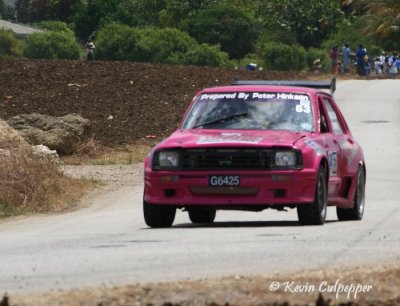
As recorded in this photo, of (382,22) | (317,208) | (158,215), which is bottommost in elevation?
(382,22)

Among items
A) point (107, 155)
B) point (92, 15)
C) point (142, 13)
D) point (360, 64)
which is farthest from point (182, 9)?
point (107, 155)

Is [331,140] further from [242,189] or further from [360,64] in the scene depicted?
[360,64]

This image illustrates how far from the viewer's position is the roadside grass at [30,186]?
20.9m

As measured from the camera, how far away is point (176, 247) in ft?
42.8

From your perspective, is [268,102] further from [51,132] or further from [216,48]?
[216,48]

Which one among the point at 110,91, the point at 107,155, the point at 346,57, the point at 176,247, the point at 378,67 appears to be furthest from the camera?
the point at 378,67

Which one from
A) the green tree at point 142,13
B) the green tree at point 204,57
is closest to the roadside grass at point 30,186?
the green tree at point 204,57

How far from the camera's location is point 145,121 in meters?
38.7

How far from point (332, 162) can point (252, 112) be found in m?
1.07

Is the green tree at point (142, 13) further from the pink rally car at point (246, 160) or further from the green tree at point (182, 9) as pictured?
the pink rally car at point (246, 160)

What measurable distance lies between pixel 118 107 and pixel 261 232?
86.5 feet

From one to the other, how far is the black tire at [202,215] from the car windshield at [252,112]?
110 cm

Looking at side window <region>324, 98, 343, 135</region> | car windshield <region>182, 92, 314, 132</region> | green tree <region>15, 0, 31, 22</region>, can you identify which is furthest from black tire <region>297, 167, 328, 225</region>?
green tree <region>15, 0, 31, 22</region>

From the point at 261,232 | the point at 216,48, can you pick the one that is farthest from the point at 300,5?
the point at 261,232
